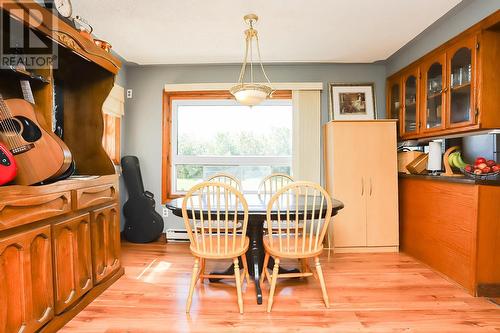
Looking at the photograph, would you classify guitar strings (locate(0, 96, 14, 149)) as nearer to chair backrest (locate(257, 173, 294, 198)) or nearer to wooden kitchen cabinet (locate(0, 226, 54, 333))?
wooden kitchen cabinet (locate(0, 226, 54, 333))

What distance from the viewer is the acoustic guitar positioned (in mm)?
1631

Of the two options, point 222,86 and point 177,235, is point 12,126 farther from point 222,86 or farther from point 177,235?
point 222,86

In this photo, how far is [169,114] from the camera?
3.88 meters

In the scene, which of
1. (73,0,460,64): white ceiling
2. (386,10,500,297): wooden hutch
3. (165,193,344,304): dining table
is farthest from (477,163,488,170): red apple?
(73,0,460,64): white ceiling

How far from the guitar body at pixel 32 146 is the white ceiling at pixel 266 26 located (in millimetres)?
1116

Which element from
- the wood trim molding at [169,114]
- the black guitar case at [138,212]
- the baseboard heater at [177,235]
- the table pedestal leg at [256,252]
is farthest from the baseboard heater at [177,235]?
the table pedestal leg at [256,252]

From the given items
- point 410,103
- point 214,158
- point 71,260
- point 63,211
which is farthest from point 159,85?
point 410,103

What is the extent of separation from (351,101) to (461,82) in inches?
54.7

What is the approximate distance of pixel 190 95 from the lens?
12.7 ft

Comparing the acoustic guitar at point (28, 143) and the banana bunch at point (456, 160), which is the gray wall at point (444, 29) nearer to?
the banana bunch at point (456, 160)

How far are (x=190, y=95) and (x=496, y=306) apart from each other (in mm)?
3706

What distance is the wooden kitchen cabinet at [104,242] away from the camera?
213 cm

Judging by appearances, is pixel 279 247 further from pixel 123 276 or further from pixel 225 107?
pixel 225 107

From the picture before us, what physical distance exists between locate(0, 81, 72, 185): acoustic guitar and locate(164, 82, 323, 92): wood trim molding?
2072 millimetres
